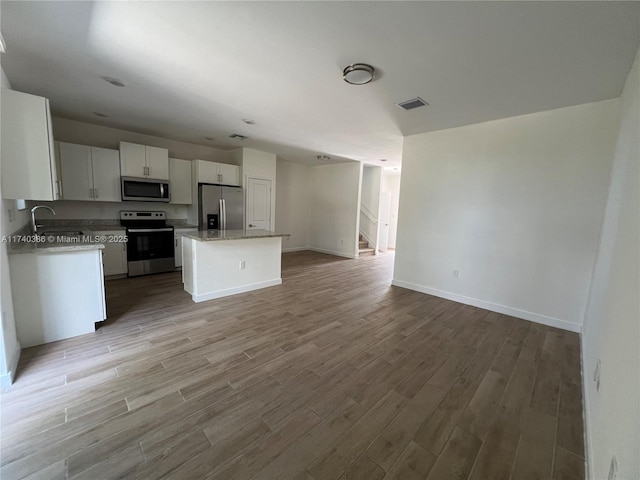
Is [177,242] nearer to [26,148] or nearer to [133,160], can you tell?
[133,160]

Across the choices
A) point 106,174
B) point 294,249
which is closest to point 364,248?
point 294,249

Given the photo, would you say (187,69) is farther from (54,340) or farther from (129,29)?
(54,340)

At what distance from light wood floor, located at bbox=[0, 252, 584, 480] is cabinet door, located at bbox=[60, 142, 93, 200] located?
8.03 ft

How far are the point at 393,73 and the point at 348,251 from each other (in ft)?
17.4

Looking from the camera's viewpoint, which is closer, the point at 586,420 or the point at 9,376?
the point at 586,420

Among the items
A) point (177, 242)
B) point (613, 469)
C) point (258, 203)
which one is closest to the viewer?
point (613, 469)

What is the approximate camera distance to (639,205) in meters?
1.33

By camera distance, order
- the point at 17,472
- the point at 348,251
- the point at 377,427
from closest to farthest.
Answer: the point at 17,472, the point at 377,427, the point at 348,251

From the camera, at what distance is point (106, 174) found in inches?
175

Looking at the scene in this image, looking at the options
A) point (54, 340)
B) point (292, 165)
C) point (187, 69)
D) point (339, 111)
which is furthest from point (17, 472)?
point (292, 165)

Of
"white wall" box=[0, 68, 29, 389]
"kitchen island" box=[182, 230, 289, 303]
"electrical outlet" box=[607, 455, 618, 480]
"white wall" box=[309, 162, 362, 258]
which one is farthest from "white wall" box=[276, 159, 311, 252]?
"electrical outlet" box=[607, 455, 618, 480]

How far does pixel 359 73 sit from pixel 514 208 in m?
2.76

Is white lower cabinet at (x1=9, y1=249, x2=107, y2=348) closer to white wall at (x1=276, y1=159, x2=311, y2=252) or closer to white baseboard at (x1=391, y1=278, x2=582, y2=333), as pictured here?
white baseboard at (x1=391, y1=278, x2=582, y2=333)

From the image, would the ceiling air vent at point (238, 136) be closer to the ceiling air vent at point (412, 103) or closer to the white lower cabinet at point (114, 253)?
the white lower cabinet at point (114, 253)
